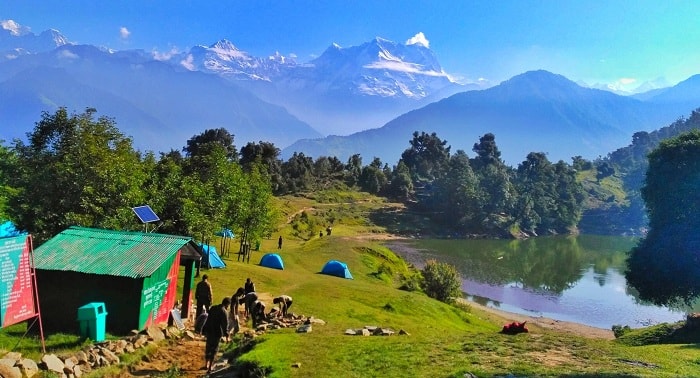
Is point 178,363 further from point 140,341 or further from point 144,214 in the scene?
point 144,214

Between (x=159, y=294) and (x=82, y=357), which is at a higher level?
(x=159, y=294)

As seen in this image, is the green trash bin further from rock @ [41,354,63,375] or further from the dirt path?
rock @ [41,354,63,375]

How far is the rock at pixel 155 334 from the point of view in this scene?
1731 centimetres

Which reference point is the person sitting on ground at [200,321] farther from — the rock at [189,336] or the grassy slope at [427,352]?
the grassy slope at [427,352]

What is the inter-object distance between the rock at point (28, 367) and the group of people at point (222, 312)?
4622 millimetres

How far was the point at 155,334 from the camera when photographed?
57.7 ft

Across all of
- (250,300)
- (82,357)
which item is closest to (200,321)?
(250,300)

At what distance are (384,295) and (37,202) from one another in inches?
864

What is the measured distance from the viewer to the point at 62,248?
18.5 metres

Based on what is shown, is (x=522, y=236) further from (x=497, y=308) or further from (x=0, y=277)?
(x=0, y=277)

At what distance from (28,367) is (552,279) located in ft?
230

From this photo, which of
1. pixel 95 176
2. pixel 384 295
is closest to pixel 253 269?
pixel 384 295

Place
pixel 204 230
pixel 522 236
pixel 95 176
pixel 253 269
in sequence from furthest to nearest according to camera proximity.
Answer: pixel 522 236
pixel 253 269
pixel 204 230
pixel 95 176

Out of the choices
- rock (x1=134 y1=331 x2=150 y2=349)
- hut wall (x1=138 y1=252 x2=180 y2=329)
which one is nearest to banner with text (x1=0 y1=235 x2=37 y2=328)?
rock (x1=134 y1=331 x2=150 y2=349)
